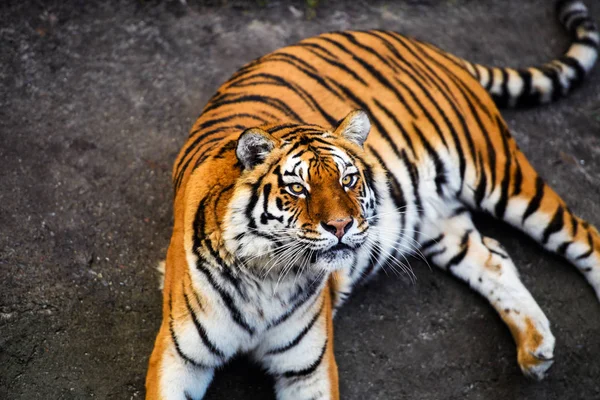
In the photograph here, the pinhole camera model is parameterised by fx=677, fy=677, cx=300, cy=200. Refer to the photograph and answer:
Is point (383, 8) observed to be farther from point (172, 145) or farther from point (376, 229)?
point (376, 229)

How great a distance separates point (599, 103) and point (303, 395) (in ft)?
8.18

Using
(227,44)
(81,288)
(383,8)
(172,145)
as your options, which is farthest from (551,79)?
(81,288)

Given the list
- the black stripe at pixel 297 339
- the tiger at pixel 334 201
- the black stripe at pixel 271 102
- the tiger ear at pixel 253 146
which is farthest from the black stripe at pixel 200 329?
the black stripe at pixel 271 102

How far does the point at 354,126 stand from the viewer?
2.15 meters

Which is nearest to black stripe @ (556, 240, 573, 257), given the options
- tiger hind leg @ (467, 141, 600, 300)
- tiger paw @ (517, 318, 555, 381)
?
tiger hind leg @ (467, 141, 600, 300)

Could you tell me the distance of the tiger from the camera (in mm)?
1996

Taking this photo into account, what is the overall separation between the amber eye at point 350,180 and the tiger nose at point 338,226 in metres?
0.12

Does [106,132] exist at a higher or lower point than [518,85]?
lower

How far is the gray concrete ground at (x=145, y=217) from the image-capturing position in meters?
2.52

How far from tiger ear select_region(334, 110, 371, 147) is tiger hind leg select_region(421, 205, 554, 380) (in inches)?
37.2

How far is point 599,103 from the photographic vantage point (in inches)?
148

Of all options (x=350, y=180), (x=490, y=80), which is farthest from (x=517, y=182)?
(x=350, y=180)

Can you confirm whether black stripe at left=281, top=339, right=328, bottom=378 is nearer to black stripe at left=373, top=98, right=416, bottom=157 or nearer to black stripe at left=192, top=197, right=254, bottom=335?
black stripe at left=192, top=197, right=254, bottom=335

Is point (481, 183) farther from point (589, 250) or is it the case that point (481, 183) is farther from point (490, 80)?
point (490, 80)
